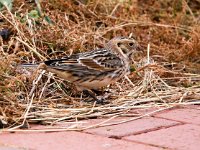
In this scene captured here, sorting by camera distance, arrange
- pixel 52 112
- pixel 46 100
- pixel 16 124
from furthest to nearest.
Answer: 1. pixel 46 100
2. pixel 52 112
3. pixel 16 124

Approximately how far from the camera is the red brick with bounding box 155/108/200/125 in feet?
14.2

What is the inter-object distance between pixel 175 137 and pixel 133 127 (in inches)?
14.6

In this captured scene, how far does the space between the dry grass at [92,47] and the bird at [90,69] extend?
5.1 inches

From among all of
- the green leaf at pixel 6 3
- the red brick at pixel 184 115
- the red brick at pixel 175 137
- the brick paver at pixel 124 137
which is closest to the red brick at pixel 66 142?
the brick paver at pixel 124 137

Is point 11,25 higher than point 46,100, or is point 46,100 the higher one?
point 11,25

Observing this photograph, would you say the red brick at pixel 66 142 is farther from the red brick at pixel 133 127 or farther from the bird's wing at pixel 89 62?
the bird's wing at pixel 89 62

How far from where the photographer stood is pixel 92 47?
6129mm

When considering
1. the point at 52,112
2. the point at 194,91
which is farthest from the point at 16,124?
the point at 194,91

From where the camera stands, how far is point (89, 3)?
6715 mm

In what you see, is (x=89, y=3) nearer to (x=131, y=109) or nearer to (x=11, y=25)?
(x=11, y=25)

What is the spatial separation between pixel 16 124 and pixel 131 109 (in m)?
0.95

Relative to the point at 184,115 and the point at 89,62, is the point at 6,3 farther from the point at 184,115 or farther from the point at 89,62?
the point at 184,115

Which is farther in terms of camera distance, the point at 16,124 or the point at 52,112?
the point at 52,112

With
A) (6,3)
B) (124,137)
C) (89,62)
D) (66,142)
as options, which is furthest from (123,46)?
(66,142)
